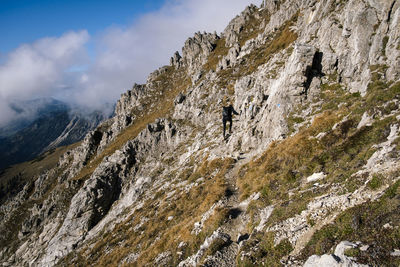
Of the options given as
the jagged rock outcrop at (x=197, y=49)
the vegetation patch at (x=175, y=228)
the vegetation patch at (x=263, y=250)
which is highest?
the jagged rock outcrop at (x=197, y=49)

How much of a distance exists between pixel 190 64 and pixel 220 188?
145 metres

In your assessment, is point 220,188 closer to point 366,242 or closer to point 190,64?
point 366,242

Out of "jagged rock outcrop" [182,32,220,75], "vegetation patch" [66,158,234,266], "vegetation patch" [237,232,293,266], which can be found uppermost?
"jagged rock outcrop" [182,32,220,75]

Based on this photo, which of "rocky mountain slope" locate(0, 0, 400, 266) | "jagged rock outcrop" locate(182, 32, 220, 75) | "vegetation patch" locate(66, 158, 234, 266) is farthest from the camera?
"jagged rock outcrop" locate(182, 32, 220, 75)

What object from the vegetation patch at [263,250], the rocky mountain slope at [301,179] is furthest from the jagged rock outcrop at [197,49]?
the vegetation patch at [263,250]

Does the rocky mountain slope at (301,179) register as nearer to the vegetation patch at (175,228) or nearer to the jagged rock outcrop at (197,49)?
the vegetation patch at (175,228)

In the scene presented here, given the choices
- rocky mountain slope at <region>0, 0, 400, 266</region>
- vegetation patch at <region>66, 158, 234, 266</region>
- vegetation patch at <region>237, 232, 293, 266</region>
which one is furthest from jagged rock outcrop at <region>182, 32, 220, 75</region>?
vegetation patch at <region>237, 232, 293, 266</region>

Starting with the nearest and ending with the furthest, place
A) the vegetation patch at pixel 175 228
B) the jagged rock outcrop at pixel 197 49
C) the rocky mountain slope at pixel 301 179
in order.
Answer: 1. the rocky mountain slope at pixel 301 179
2. the vegetation patch at pixel 175 228
3. the jagged rock outcrop at pixel 197 49

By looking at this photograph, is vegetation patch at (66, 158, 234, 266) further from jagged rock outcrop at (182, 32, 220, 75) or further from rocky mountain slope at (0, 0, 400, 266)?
jagged rock outcrop at (182, 32, 220, 75)

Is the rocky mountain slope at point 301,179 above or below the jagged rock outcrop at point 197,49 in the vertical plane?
below

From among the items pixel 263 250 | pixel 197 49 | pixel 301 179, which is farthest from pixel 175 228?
pixel 197 49

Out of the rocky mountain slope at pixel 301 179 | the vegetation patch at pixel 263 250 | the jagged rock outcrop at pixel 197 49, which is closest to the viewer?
the rocky mountain slope at pixel 301 179

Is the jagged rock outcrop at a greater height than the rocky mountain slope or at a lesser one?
greater

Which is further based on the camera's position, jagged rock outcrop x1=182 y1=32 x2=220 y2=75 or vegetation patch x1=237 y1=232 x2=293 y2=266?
jagged rock outcrop x1=182 y1=32 x2=220 y2=75
